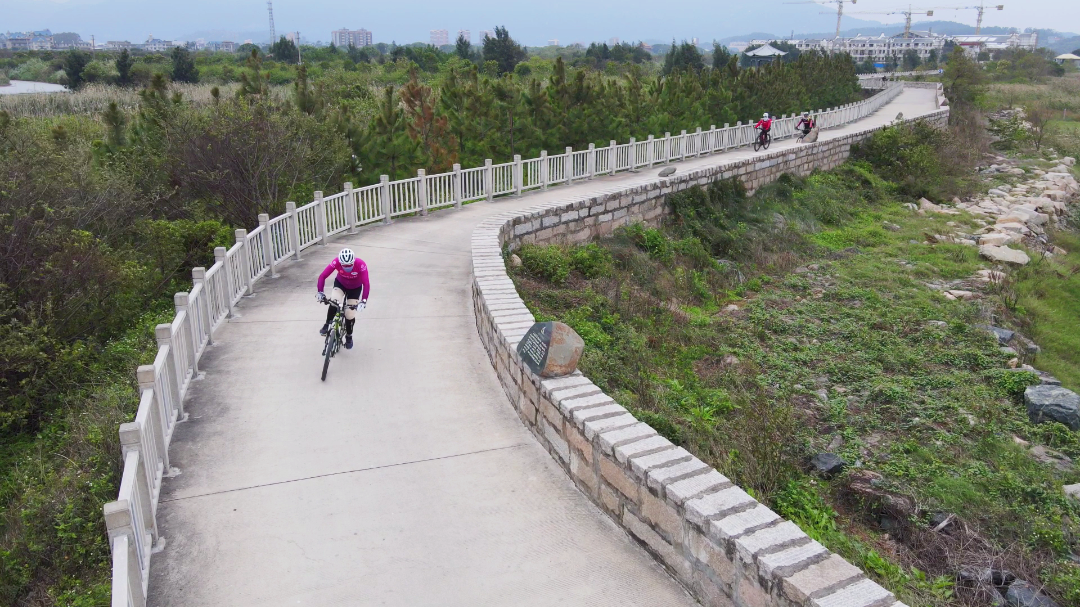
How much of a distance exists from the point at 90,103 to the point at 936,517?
39.2 metres

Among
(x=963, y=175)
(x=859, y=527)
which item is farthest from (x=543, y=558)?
(x=963, y=175)

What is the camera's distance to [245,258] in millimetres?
10781

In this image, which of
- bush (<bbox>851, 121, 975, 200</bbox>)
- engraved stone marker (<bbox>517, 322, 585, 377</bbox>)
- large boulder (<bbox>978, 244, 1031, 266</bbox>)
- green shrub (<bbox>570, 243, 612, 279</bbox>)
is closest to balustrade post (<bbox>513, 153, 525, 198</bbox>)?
green shrub (<bbox>570, 243, 612, 279</bbox>)

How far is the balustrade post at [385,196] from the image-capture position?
15.8 m

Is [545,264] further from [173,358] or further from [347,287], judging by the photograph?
[173,358]

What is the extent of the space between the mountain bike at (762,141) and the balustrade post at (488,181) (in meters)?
13.0

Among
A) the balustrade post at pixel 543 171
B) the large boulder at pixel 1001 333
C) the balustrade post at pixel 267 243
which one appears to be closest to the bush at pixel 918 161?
the balustrade post at pixel 543 171

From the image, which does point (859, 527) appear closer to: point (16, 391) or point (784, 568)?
point (784, 568)

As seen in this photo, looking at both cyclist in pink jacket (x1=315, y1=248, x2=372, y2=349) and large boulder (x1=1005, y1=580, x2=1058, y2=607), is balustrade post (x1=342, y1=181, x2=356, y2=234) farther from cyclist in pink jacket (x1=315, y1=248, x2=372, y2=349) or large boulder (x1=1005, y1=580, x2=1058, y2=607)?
large boulder (x1=1005, y1=580, x2=1058, y2=607)

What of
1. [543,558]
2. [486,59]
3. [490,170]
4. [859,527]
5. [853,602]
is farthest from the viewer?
[486,59]

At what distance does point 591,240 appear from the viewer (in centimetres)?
1628

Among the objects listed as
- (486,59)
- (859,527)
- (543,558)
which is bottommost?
(859,527)

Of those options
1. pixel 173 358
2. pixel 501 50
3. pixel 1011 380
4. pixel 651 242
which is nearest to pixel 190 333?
pixel 173 358

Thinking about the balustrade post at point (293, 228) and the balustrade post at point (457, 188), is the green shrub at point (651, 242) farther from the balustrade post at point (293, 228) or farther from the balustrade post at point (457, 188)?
the balustrade post at point (293, 228)
